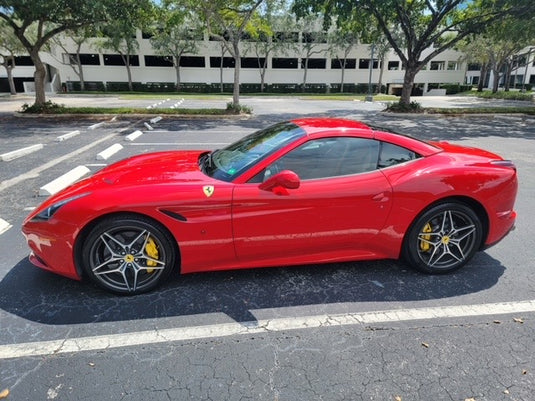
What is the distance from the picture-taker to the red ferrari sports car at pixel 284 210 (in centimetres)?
276

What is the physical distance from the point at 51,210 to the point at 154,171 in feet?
2.81

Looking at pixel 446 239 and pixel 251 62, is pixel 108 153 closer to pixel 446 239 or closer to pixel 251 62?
pixel 446 239

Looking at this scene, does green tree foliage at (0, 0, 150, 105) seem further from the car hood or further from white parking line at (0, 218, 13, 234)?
the car hood

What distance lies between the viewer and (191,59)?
148 ft

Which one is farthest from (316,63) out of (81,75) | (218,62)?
(81,75)

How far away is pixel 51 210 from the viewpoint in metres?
2.78

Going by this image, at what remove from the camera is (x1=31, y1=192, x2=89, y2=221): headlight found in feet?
9.05

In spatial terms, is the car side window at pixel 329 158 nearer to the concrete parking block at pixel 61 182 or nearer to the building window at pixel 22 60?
the concrete parking block at pixel 61 182

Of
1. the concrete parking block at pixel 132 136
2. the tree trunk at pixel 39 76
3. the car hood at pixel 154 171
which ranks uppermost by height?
the tree trunk at pixel 39 76

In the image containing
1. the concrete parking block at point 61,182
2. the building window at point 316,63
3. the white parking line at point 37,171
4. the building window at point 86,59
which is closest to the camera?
the concrete parking block at point 61,182

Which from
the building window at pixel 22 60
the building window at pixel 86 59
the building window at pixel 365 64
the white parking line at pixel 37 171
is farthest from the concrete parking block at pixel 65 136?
the building window at pixel 365 64

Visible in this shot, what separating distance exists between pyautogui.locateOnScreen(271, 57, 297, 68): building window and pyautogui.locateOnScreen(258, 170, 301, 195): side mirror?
46.9 metres

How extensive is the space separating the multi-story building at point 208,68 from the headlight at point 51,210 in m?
42.3

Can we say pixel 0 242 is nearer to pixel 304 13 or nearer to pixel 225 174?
pixel 225 174
